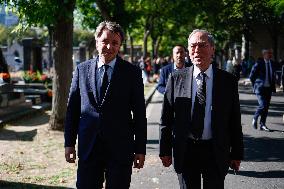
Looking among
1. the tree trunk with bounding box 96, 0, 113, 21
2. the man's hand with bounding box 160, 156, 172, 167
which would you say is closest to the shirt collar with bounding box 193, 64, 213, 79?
the man's hand with bounding box 160, 156, 172, 167

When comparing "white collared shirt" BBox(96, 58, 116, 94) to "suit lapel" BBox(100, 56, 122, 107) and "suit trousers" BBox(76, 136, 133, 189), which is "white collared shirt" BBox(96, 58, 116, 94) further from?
"suit trousers" BBox(76, 136, 133, 189)

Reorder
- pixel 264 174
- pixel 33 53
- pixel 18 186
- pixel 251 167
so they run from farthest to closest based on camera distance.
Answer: pixel 33 53 < pixel 251 167 < pixel 264 174 < pixel 18 186

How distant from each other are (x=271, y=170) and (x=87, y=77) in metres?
4.50

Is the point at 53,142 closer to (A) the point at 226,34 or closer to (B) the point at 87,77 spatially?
(B) the point at 87,77

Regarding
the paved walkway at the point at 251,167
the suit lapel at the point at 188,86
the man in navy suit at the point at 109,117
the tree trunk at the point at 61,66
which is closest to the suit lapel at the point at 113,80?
the man in navy suit at the point at 109,117

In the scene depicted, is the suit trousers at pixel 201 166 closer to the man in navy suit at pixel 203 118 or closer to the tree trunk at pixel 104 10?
the man in navy suit at pixel 203 118

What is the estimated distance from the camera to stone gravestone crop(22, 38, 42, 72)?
28109mm

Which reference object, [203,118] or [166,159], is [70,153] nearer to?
[166,159]

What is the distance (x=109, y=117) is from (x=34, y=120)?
11299mm

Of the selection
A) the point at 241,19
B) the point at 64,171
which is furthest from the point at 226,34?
the point at 64,171

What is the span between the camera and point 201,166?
13.6ft

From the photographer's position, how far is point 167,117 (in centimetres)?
429

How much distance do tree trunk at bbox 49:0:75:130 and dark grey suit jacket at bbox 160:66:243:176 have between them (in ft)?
24.5

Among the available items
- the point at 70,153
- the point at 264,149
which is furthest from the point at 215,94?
the point at 264,149
